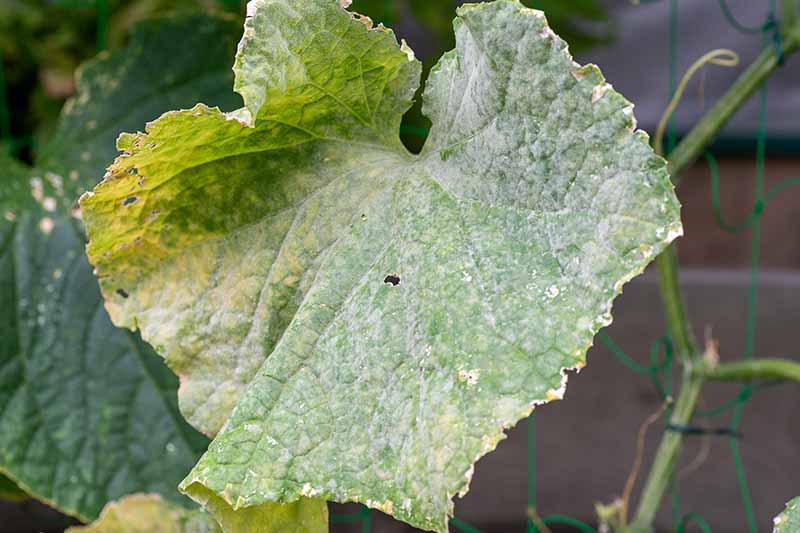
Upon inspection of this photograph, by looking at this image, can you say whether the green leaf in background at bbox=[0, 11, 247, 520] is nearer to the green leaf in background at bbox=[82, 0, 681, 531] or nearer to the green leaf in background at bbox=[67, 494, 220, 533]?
the green leaf in background at bbox=[67, 494, 220, 533]

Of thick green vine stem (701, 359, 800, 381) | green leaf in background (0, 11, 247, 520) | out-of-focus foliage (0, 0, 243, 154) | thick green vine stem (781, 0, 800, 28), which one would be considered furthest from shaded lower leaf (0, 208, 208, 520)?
thick green vine stem (781, 0, 800, 28)

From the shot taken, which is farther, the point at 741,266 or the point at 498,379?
the point at 741,266

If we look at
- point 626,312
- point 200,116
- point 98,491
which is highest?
point 626,312

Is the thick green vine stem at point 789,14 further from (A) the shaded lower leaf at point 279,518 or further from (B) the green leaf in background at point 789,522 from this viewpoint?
(A) the shaded lower leaf at point 279,518

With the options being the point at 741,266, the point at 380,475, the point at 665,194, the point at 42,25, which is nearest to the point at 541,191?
the point at 665,194

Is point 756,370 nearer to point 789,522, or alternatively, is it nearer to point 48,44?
point 789,522

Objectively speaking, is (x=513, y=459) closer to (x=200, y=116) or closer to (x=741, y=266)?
(x=741, y=266)

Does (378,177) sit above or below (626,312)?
below

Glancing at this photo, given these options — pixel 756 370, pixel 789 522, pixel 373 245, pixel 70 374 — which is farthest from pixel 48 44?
pixel 789 522
